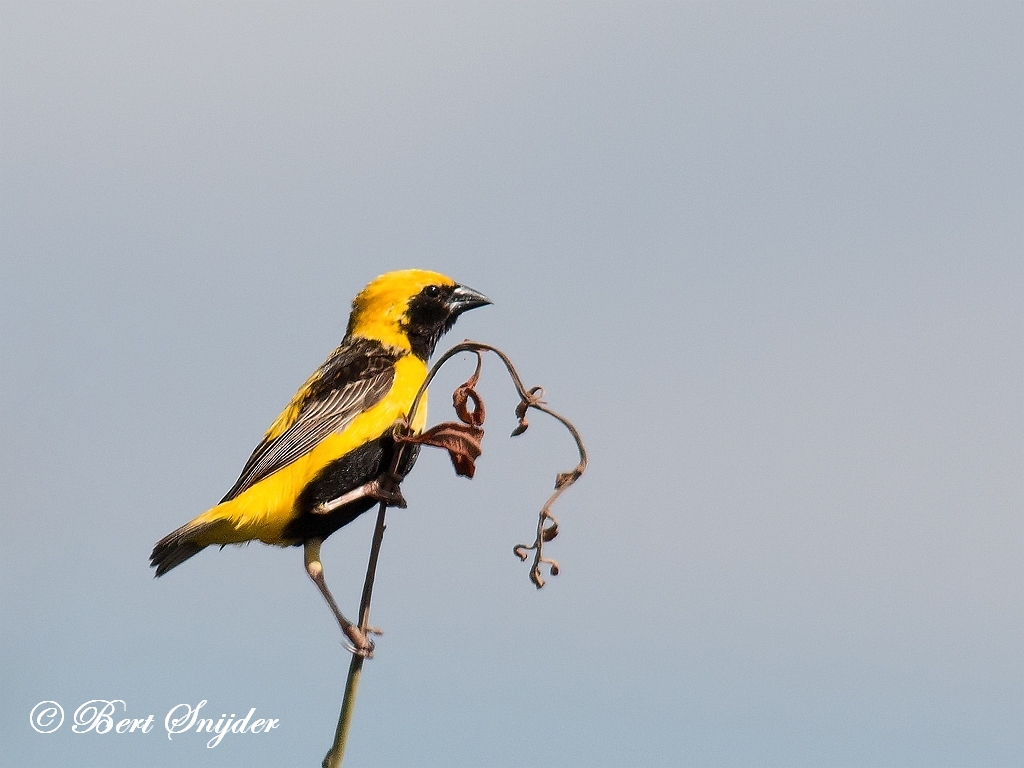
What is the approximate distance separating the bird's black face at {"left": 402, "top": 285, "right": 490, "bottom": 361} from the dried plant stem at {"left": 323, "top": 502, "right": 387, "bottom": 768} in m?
2.78

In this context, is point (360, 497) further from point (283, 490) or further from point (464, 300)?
point (464, 300)

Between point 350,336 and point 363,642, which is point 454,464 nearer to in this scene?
point 363,642

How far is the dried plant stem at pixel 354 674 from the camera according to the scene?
88.1 inches

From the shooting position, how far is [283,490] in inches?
184

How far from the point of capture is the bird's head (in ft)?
17.6

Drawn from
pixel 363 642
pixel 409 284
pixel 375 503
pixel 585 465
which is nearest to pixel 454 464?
pixel 585 465

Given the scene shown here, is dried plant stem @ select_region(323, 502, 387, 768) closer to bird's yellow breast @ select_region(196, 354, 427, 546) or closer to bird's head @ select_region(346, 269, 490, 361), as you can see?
bird's yellow breast @ select_region(196, 354, 427, 546)

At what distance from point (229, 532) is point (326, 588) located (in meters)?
0.48

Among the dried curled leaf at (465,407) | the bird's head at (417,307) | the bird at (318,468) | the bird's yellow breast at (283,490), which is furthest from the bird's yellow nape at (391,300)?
the dried curled leaf at (465,407)

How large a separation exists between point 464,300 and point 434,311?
153 millimetres

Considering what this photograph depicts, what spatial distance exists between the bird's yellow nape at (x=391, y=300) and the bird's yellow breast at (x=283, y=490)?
667mm

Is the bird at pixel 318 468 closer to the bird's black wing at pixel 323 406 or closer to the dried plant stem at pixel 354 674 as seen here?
the bird's black wing at pixel 323 406

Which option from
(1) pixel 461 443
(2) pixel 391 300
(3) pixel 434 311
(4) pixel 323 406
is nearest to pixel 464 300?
(3) pixel 434 311

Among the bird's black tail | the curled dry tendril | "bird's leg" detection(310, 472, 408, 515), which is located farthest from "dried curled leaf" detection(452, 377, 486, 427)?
the bird's black tail
